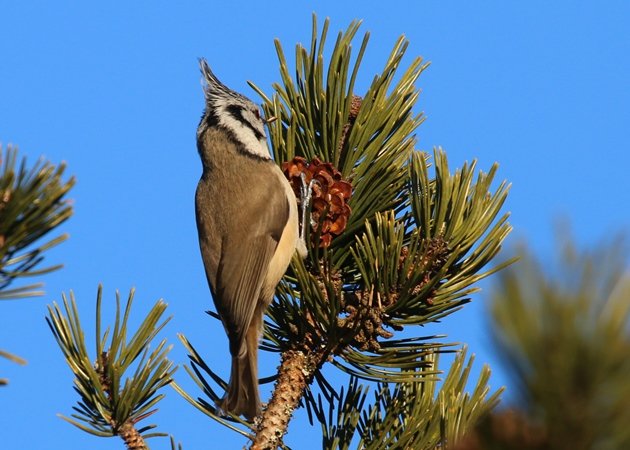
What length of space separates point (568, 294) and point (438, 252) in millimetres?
1827

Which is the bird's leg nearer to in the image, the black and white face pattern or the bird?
the bird

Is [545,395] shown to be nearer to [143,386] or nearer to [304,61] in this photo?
[143,386]

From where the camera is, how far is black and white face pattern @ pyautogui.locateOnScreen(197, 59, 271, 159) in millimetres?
4891

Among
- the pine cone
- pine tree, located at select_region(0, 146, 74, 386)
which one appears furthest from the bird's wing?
pine tree, located at select_region(0, 146, 74, 386)

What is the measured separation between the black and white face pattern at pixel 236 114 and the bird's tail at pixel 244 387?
1.58 metres

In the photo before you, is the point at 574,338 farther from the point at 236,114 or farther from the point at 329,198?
the point at 236,114

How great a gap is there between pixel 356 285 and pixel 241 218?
5.10 ft

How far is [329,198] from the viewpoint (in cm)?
319

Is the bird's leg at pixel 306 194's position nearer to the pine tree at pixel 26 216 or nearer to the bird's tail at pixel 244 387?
the bird's tail at pixel 244 387

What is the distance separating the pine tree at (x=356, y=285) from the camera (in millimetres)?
→ 2365

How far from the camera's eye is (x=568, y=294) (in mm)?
968

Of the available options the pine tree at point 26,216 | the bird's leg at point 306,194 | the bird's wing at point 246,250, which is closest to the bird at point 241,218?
the bird's wing at point 246,250

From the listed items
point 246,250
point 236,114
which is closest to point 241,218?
→ point 246,250

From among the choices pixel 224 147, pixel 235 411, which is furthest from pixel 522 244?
pixel 224 147
